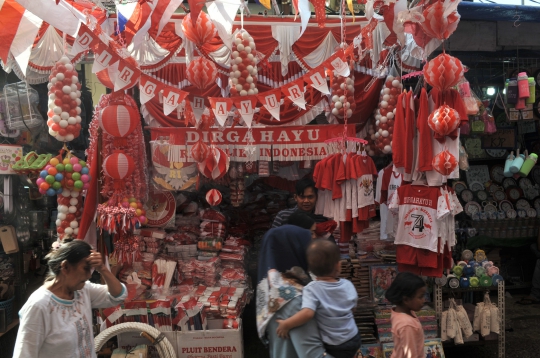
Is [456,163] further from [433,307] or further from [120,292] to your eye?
[120,292]

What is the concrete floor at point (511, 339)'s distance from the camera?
5289 mm

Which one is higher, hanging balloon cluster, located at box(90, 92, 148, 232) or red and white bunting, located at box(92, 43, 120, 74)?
red and white bunting, located at box(92, 43, 120, 74)

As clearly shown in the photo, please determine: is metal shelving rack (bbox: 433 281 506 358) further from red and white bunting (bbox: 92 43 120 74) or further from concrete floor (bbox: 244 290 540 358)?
red and white bunting (bbox: 92 43 120 74)

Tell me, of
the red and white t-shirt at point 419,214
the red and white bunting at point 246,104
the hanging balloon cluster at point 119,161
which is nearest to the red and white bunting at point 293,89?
the red and white bunting at point 246,104

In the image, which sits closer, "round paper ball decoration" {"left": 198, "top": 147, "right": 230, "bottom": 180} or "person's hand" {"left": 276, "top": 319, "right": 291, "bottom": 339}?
"person's hand" {"left": 276, "top": 319, "right": 291, "bottom": 339}

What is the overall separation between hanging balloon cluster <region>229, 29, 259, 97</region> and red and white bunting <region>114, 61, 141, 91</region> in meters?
1.14

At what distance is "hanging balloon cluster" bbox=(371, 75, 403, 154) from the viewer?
17.1ft

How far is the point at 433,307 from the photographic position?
16.4 feet

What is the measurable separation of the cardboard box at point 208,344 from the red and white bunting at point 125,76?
243 cm

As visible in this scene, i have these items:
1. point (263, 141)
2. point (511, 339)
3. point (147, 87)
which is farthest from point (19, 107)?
point (511, 339)

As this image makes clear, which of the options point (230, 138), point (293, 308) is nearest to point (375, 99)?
point (230, 138)

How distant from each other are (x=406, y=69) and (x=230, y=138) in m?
2.22

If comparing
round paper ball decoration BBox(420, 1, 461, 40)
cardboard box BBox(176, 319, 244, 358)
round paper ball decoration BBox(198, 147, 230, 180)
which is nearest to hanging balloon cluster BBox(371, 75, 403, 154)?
round paper ball decoration BBox(420, 1, 461, 40)

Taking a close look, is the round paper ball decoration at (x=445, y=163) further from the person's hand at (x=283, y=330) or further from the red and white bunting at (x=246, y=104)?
the person's hand at (x=283, y=330)
